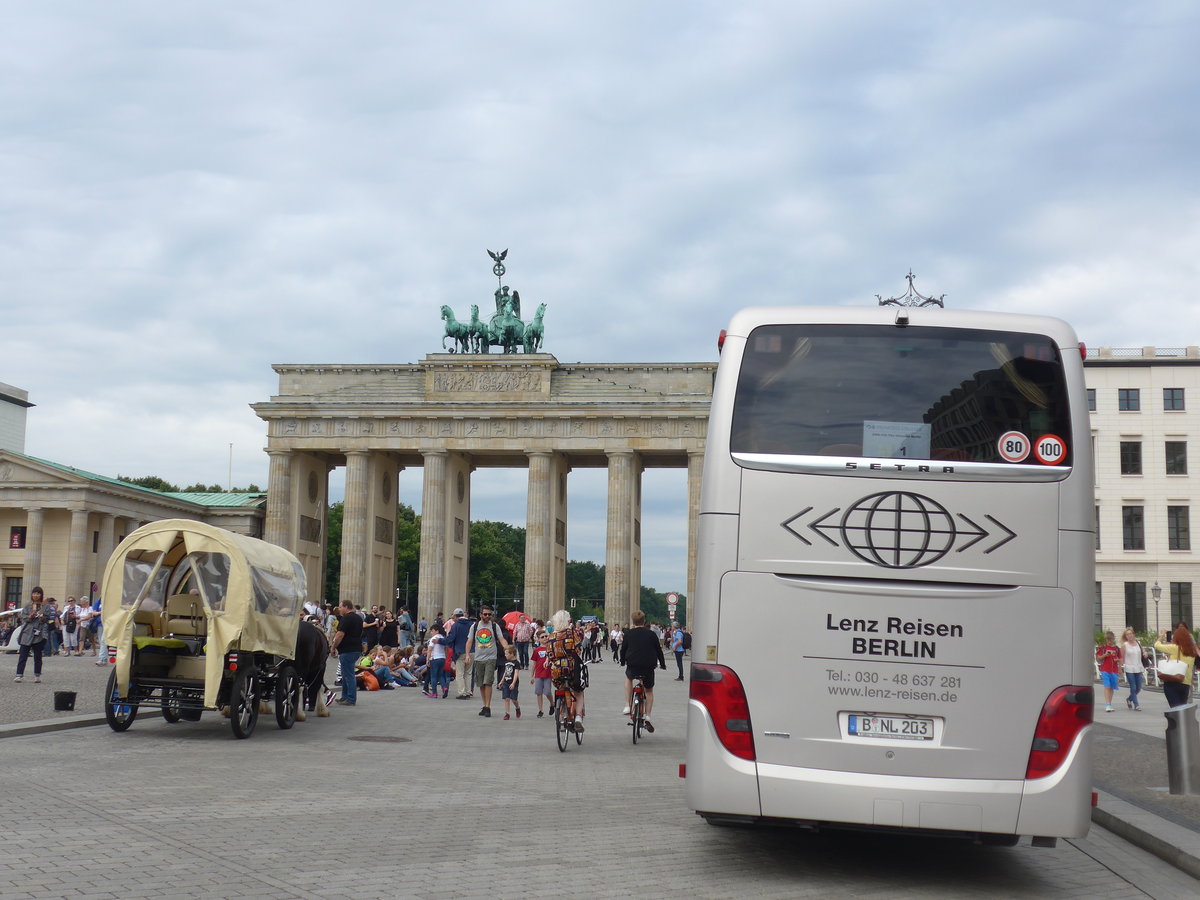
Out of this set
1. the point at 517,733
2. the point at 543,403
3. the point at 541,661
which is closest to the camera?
the point at 517,733

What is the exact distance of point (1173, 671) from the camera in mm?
18719

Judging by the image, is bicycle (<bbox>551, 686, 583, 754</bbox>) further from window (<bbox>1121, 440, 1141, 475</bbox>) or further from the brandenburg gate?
window (<bbox>1121, 440, 1141, 475</bbox>)

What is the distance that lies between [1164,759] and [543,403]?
194 feet

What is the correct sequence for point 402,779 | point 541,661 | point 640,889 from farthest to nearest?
point 541,661
point 402,779
point 640,889

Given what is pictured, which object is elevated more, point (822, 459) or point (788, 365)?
point (788, 365)

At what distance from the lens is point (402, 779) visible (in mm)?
14375

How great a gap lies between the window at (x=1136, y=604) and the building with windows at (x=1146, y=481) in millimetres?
55

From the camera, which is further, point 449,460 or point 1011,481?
point 449,460

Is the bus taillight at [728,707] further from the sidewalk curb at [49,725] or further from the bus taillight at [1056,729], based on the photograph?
the sidewalk curb at [49,725]

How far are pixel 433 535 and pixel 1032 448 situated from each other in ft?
225

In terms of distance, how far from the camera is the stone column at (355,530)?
75188 mm

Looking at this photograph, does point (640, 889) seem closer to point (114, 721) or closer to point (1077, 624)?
point (1077, 624)

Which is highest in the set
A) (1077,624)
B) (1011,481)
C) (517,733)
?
(1011,481)

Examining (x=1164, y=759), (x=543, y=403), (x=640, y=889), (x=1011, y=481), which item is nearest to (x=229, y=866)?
(x=640, y=889)
